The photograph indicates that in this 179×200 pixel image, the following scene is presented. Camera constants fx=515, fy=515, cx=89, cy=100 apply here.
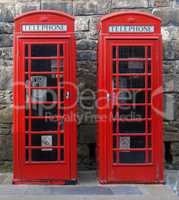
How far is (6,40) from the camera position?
30.2ft

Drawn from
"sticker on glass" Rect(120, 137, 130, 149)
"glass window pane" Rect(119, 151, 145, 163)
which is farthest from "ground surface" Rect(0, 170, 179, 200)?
"sticker on glass" Rect(120, 137, 130, 149)

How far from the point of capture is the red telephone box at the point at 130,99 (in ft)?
26.0

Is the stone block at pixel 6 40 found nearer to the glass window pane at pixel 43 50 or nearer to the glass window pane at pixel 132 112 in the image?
the glass window pane at pixel 43 50

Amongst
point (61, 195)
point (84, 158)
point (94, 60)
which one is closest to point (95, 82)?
point (94, 60)

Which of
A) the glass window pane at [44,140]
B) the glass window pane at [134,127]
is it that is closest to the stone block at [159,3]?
the glass window pane at [134,127]

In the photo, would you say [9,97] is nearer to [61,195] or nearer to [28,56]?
[28,56]

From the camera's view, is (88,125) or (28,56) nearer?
(28,56)

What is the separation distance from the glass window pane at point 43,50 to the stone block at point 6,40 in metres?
1.44

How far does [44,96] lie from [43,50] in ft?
2.32

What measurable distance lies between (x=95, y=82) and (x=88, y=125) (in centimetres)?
78

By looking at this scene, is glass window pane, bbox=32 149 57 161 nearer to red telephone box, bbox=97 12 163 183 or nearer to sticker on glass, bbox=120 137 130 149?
red telephone box, bbox=97 12 163 183

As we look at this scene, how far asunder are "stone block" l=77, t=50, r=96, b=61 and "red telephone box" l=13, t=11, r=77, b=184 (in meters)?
1.30

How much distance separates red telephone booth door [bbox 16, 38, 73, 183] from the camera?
789 centimetres

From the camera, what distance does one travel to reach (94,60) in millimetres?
9211
